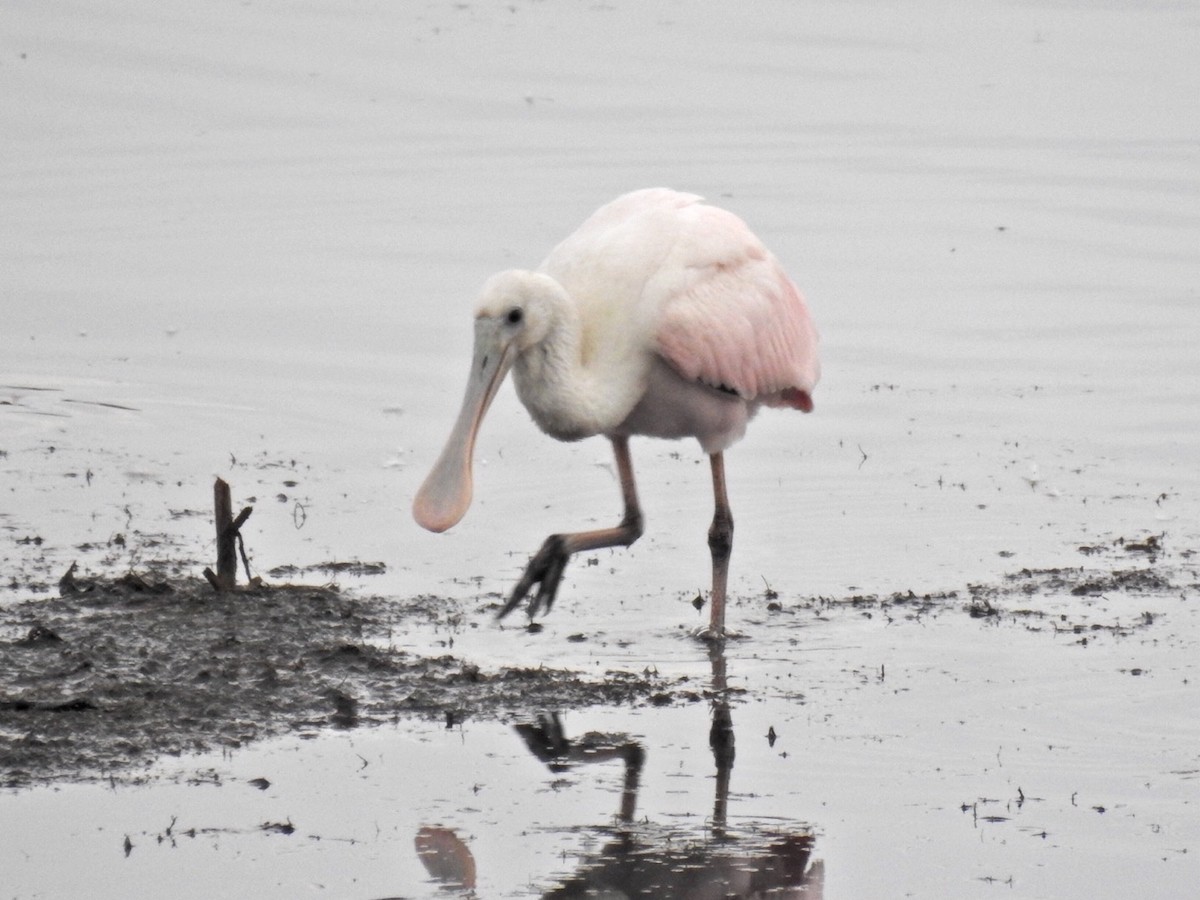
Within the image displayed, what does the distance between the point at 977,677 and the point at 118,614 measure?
2814 mm

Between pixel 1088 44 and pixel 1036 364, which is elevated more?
pixel 1088 44

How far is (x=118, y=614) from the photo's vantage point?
7723 mm

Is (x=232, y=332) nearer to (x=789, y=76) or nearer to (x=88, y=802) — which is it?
(x=88, y=802)

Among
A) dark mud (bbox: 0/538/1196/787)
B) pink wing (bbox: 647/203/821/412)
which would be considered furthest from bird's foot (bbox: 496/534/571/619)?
pink wing (bbox: 647/203/821/412)

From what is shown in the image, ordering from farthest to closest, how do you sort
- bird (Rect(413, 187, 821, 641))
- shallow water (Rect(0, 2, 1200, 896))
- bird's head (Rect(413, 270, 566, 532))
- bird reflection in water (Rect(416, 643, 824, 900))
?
bird (Rect(413, 187, 821, 641)), bird's head (Rect(413, 270, 566, 532)), shallow water (Rect(0, 2, 1200, 896)), bird reflection in water (Rect(416, 643, 824, 900))

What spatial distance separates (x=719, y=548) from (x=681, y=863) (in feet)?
9.47

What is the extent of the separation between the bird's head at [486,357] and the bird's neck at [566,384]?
49 millimetres

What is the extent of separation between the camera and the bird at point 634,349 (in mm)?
7711

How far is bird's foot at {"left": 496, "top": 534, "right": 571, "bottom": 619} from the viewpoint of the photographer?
25.8 feet

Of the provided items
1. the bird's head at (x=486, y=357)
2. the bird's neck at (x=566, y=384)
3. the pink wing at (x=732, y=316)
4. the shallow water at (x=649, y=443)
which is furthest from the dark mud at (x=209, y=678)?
the pink wing at (x=732, y=316)

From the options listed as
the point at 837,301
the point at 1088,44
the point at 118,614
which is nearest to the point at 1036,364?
the point at 837,301

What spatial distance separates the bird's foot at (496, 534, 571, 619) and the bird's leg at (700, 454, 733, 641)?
0.58 m

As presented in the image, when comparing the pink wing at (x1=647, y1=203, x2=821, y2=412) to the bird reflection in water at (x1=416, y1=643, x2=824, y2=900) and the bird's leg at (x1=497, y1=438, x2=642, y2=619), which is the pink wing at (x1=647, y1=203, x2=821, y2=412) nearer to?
the bird's leg at (x1=497, y1=438, x2=642, y2=619)

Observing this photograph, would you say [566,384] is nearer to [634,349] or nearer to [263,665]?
[634,349]
